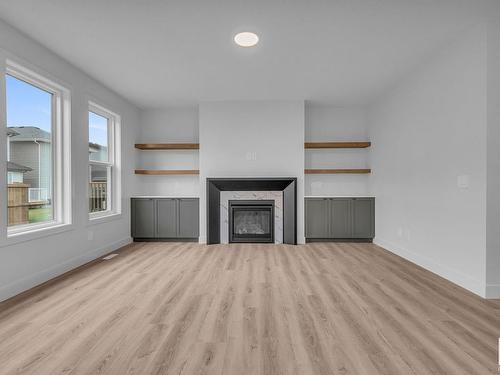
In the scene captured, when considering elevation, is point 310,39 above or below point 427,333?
above

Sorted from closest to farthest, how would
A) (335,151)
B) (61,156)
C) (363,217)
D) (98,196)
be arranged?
(61,156) < (98,196) < (363,217) < (335,151)

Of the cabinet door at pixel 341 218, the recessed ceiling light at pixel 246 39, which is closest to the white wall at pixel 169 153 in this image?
the cabinet door at pixel 341 218

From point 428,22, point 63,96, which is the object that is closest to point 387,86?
point 428,22

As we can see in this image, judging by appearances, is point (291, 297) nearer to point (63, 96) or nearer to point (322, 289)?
point (322, 289)

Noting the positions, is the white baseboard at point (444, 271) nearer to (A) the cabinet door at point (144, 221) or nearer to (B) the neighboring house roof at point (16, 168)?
(A) the cabinet door at point (144, 221)

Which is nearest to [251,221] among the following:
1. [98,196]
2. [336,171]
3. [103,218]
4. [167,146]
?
[336,171]

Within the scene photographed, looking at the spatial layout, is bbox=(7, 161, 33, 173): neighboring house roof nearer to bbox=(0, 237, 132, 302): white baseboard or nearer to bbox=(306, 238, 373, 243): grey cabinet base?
bbox=(0, 237, 132, 302): white baseboard

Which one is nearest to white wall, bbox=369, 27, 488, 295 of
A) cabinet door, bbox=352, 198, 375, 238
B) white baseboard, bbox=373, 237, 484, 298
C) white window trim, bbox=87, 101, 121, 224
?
white baseboard, bbox=373, 237, 484, 298

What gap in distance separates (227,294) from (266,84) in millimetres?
3016

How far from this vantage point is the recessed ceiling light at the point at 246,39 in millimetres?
2741

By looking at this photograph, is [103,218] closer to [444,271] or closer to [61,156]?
[61,156]

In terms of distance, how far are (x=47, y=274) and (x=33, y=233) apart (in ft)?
1.66

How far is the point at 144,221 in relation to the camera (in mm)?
5062

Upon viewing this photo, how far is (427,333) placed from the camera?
1.89 meters
